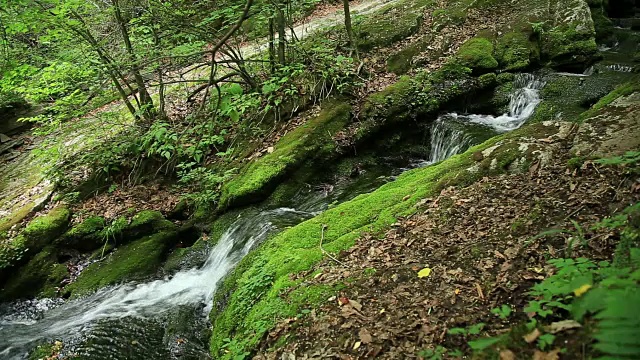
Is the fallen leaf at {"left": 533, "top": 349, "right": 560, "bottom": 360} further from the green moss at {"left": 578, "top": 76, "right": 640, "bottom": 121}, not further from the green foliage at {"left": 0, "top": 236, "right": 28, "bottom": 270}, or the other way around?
the green foliage at {"left": 0, "top": 236, "right": 28, "bottom": 270}

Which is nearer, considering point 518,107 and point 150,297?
point 150,297

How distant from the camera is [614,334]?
129 cm

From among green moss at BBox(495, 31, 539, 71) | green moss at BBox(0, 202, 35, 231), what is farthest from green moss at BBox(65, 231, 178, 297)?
green moss at BBox(495, 31, 539, 71)

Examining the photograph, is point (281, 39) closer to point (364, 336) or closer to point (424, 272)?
point (424, 272)

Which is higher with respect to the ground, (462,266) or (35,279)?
(462,266)

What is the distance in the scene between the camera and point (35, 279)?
8.09 meters

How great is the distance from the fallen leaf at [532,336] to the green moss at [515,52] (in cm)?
856

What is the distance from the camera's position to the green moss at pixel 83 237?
8578 mm

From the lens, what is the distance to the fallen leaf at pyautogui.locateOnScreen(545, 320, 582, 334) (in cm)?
218

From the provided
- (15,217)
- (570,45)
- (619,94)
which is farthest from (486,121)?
(15,217)

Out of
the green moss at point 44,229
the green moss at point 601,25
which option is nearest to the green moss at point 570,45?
the green moss at point 601,25

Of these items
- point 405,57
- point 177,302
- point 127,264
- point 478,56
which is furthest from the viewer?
point 405,57

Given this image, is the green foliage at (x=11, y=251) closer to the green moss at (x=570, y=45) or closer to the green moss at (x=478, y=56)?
the green moss at (x=478, y=56)

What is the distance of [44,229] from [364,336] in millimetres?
8049
